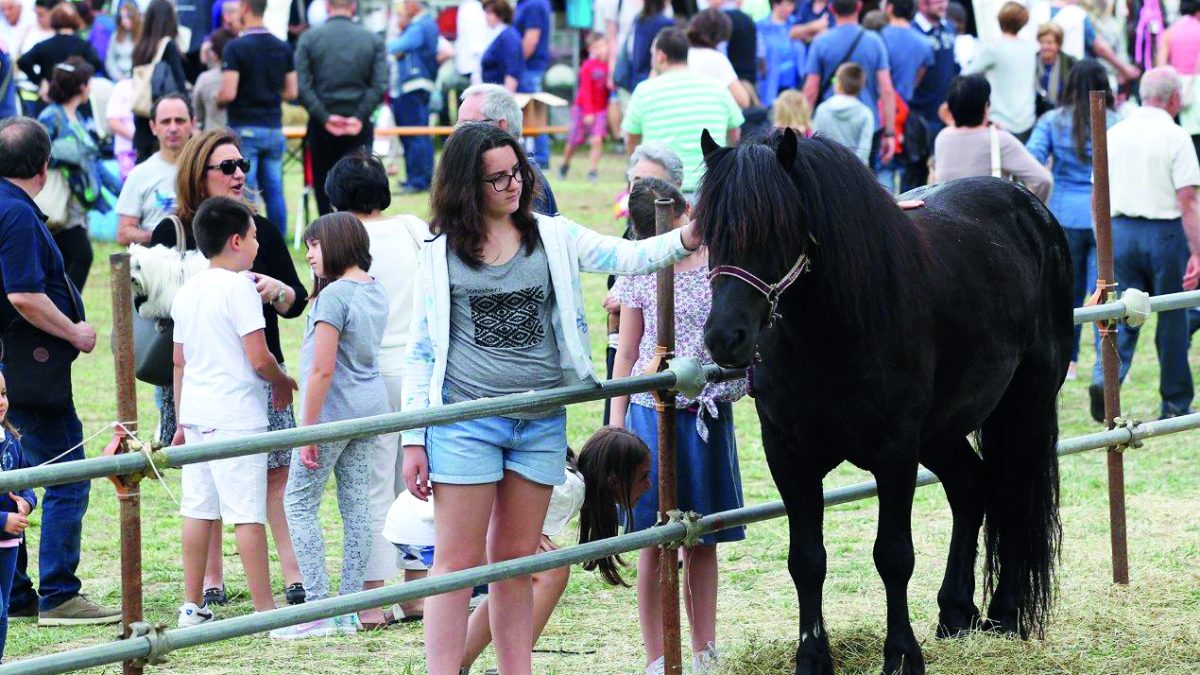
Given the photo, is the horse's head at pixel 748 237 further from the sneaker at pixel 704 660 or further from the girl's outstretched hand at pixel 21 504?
the girl's outstretched hand at pixel 21 504

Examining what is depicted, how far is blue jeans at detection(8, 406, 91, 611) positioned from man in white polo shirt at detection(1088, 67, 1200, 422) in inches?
225

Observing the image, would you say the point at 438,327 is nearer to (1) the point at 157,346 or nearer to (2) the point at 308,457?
(2) the point at 308,457

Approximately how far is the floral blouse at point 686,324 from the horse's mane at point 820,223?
734mm

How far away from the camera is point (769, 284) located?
409 cm

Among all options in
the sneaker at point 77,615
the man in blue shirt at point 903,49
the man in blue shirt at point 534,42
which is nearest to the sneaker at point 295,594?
the sneaker at point 77,615

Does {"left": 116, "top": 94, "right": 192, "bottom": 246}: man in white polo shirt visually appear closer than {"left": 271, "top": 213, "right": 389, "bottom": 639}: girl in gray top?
No

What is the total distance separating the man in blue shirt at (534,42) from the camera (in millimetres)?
19359

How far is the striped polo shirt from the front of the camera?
32.2ft

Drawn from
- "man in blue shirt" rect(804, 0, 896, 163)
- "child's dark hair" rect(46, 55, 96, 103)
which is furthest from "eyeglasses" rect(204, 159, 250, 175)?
"man in blue shirt" rect(804, 0, 896, 163)

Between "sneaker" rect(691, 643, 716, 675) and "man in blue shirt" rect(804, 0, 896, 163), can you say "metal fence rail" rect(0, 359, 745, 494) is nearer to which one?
"sneaker" rect(691, 643, 716, 675)

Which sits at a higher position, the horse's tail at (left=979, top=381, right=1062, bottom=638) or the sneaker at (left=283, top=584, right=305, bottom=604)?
the horse's tail at (left=979, top=381, right=1062, bottom=638)

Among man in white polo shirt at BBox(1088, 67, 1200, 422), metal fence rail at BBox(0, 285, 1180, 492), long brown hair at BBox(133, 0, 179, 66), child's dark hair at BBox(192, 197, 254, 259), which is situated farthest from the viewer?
long brown hair at BBox(133, 0, 179, 66)

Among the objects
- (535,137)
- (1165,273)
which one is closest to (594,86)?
(535,137)

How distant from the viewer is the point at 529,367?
4328 millimetres
